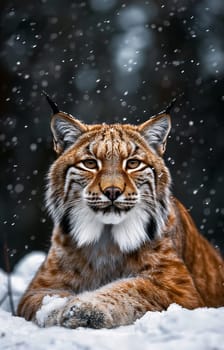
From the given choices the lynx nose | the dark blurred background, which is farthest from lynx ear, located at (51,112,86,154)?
the dark blurred background

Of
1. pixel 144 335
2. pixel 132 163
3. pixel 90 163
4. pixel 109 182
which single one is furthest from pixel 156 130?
pixel 144 335

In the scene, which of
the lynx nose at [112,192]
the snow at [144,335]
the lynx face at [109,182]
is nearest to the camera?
the snow at [144,335]

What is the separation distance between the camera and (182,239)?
5824mm

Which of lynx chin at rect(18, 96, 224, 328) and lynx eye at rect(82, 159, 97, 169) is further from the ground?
lynx eye at rect(82, 159, 97, 169)

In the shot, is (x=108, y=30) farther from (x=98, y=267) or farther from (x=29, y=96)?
(x=98, y=267)

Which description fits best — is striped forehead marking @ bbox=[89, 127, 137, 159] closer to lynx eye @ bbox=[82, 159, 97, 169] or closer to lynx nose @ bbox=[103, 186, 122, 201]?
lynx eye @ bbox=[82, 159, 97, 169]

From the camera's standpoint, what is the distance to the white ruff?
5.14 metres

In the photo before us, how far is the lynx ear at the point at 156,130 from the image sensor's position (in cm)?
553

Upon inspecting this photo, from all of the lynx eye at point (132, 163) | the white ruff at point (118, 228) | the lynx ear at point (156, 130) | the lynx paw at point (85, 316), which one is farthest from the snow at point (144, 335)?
the lynx ear at point (156, 130)

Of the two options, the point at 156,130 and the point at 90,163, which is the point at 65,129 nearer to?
the point at 90,163

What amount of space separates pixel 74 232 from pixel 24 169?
9165mm

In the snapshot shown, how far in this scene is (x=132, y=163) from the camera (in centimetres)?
525

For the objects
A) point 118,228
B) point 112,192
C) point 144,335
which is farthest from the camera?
point 118,228

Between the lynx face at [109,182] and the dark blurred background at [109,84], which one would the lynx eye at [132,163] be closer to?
the lynx face at [109,182]
